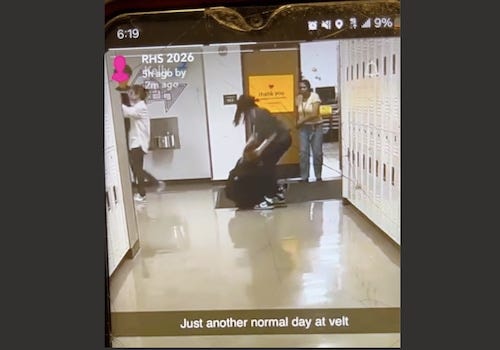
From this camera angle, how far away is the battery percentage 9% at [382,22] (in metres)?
1.81

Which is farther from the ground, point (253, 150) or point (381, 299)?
point (253, 150)

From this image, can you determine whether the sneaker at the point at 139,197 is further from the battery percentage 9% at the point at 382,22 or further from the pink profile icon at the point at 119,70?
the battery percentage 9% at the point at 382,22

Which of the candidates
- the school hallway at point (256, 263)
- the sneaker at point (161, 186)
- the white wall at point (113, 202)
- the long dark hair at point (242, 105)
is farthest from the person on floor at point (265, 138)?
the white wall at point (113, 202)

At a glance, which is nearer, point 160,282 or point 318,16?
point 318,16

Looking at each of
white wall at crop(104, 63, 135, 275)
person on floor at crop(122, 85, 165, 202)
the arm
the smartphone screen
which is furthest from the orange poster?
white wall at crop(104, 63, 135, 275)

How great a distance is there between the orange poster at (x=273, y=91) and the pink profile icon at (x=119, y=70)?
0.41 meters

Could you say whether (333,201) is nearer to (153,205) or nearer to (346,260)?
(346,260)

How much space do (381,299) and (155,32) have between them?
1.16m

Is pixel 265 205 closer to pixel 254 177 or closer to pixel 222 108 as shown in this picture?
pixel 254 177

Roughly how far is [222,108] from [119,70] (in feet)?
1.18

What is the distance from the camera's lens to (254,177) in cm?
189

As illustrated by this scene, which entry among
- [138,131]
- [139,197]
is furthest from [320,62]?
[139,197]

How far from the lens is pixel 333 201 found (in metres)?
1.90
